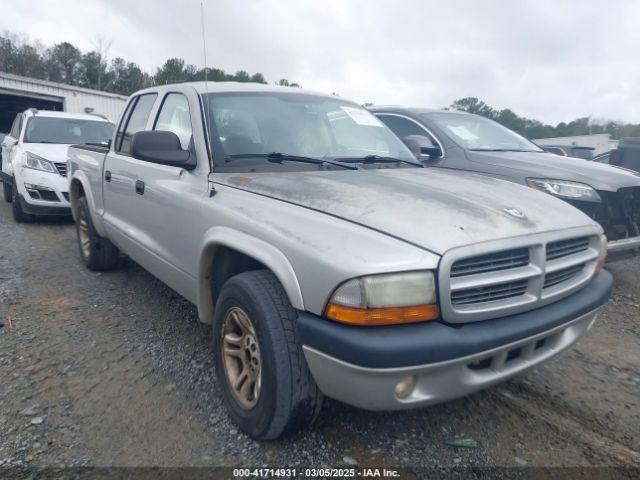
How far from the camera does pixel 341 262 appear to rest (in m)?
1.70

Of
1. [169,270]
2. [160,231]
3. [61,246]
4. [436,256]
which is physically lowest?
[61,246]

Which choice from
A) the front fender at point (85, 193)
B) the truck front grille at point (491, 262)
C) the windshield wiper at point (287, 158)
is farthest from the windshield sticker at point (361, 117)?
the front fender at point (85, 193)

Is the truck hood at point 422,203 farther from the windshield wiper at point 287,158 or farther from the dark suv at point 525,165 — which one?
the dark suv at point 525,165

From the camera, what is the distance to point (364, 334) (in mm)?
1697

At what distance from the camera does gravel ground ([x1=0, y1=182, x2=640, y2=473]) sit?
2.12 metres

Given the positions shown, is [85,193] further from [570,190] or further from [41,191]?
[570,190]

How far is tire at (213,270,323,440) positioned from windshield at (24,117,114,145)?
5988 millimetres

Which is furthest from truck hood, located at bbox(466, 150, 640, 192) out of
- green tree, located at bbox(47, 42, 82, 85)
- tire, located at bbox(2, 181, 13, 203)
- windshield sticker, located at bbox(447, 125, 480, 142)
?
green tree, located at bbox(47, 42, 82, 85)

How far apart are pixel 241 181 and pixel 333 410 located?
4.24 feet

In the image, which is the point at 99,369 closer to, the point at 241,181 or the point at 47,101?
the point at 241,181

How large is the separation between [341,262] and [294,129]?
5.10 feet

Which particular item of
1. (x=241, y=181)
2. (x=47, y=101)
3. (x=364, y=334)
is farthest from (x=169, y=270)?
(x=47, y=101)

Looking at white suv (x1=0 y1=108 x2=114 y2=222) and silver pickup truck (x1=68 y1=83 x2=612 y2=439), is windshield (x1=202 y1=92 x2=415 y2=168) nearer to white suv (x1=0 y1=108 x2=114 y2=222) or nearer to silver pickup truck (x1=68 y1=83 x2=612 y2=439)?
silver pickup truck (x1=68 y1=83 x2=612 y2=439)

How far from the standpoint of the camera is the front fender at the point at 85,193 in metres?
4.24
